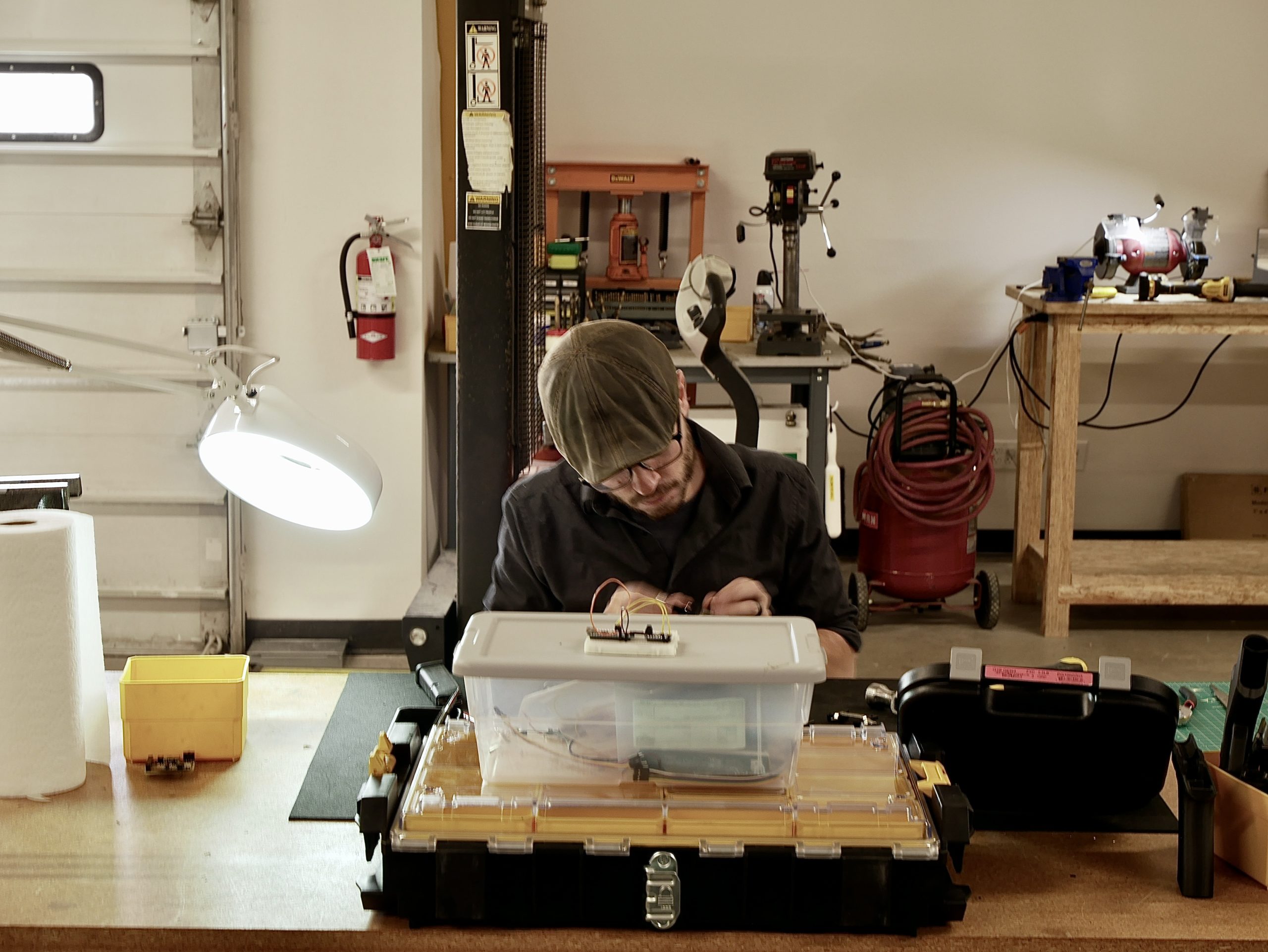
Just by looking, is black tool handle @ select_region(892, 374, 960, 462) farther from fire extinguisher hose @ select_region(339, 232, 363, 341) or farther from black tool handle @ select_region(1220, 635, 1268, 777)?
black tool handle @ select_region(1220, 635, 1268, 777)

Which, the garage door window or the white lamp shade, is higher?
the garage door window

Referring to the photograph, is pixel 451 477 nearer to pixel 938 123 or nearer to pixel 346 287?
pixel 346 287

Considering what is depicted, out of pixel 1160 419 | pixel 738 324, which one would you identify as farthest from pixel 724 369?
pixel 1160 419

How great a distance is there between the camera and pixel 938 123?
16.3ft

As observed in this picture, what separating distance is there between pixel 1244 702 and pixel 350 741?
115cm

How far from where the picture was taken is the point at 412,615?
329cm

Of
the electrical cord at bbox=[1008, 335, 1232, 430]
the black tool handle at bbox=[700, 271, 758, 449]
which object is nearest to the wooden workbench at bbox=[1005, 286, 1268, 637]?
the electrical cord at bbox=[1008, 335, 1232, 430]

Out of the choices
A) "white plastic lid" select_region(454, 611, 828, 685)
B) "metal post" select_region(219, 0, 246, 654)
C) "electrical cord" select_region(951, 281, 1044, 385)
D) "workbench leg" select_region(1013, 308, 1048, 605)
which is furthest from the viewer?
"electrical cord" select_region(951, 281, 1044, 385)

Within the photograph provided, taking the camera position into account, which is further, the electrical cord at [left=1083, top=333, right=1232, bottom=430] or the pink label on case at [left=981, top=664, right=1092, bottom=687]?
the electrical cord at [left=1083, top=333, right=1232, bottom=430]

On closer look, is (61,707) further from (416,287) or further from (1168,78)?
(1168,78)

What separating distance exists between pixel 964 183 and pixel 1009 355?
2.29 feet

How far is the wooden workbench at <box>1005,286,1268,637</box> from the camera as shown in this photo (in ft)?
13.3

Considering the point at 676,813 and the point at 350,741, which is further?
the point at 350,741

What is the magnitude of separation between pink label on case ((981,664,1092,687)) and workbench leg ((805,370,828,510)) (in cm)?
242
